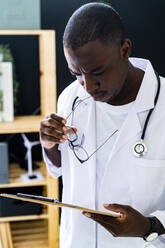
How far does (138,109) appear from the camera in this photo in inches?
50.8

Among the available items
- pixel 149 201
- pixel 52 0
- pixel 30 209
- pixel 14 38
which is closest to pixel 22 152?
pixel 30 209

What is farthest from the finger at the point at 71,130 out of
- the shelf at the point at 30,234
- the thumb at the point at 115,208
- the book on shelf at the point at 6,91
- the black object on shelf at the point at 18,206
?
the shelf at the point at 30,234

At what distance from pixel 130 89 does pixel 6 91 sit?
4.11ft

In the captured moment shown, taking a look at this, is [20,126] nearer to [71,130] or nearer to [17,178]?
[17,178]

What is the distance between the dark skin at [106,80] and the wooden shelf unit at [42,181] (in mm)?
1059

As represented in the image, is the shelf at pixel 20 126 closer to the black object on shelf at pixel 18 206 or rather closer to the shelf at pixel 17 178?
the shelf at pixel 17 178

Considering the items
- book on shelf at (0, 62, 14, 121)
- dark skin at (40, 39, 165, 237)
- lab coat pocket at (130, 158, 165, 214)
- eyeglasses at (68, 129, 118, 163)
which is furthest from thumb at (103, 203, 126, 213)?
book on shelf at (0, 62, 14, 121)

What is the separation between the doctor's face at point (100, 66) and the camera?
3.58 ft

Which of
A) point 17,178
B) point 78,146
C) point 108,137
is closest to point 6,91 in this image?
point 17,178

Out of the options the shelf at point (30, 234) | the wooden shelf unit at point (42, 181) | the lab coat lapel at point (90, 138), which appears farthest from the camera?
the shelf at point (30, 234)

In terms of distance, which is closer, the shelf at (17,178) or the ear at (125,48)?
the ear at (125,48)

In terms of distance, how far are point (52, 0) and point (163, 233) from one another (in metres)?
1.93

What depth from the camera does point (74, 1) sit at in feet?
8.46

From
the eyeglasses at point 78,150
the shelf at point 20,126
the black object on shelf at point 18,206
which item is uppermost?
the eyeglasses at point 78,150
